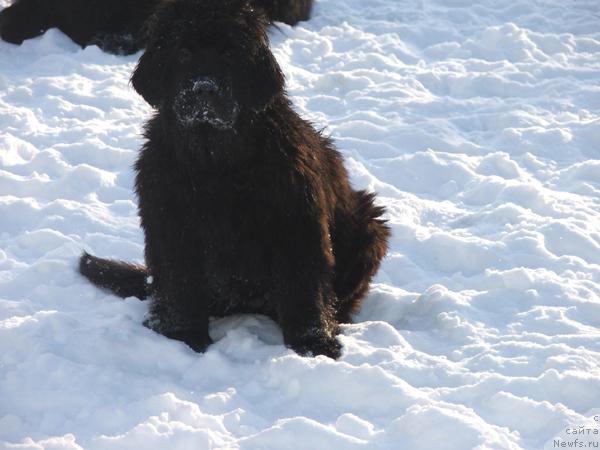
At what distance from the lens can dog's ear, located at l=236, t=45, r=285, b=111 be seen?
406cm

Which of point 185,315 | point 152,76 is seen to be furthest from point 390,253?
point 152,76

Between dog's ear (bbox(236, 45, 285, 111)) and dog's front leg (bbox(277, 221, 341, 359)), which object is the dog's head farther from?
dog's front leg (bbox(277, 221, 341, 359))

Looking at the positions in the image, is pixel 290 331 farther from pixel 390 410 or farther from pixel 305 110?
pixel 305 110

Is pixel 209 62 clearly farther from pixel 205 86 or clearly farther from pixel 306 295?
pixel 306 295

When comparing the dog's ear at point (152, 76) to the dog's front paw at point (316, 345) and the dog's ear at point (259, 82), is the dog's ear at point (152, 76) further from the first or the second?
the dog's front paw at point (316, 345)

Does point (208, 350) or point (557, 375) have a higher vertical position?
point (557, 375)

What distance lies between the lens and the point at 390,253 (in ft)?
17.6

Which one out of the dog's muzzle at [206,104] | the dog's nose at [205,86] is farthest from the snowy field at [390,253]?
the dog's nose at [205,86]

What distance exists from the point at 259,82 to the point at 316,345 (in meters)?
1.22

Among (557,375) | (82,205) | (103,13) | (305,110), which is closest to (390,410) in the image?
(557,375)

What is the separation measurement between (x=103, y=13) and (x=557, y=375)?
5.63 meters

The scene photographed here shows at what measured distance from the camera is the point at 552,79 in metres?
7.59

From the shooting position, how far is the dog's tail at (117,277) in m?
4.79

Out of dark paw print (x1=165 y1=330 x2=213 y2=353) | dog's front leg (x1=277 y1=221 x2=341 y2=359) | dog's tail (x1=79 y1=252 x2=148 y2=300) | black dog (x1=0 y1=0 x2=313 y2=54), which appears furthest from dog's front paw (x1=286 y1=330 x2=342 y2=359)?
black dog (x1=0 y1=0 x2=313 y2=54)
